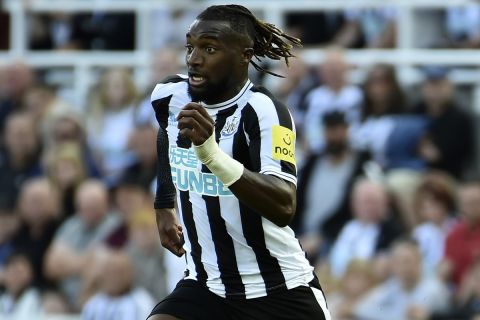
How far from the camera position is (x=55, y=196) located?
12.5 meters

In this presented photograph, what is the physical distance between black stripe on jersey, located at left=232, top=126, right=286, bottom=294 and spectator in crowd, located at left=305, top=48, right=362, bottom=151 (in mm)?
5459

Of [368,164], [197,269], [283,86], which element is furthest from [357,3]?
[197,269]

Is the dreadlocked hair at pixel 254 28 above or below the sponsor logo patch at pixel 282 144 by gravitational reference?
above

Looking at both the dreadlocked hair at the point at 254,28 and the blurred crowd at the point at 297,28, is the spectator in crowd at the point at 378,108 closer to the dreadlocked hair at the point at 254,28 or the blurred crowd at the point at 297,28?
the blurred crowd at the point at 297,28

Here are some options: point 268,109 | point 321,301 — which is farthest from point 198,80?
point 321,301

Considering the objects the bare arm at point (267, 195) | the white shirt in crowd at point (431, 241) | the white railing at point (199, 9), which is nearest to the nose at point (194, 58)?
the bare arm at point (267, 195)

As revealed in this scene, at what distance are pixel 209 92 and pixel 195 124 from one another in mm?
480

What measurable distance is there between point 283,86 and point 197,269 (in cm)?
613

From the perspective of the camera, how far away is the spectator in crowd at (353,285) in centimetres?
1058

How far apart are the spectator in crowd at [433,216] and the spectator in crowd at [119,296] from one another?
2228mm

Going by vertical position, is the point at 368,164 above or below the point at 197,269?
below

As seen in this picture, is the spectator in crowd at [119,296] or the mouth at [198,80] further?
the spectator in crowd at [119,296]

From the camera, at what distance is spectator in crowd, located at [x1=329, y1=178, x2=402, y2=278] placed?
35.4 feet

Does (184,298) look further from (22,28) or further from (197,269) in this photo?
(22,28)
